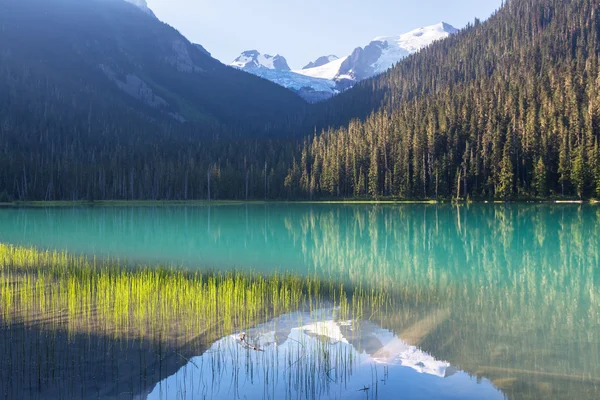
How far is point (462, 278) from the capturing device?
842 inches

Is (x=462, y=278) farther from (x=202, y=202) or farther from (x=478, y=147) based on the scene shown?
(x=202, y=202)

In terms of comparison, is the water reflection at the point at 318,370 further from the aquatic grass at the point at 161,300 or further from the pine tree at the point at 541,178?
the pine tree at the point at 541,178

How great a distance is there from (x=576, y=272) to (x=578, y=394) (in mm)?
15090

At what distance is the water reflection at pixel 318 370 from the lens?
9.52 metres

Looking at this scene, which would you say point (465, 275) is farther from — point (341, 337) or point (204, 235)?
point (204, 235)

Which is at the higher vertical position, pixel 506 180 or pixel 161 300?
pixel 506 180

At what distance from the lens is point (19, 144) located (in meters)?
189

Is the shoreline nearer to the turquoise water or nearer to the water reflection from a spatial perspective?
the turquoise water

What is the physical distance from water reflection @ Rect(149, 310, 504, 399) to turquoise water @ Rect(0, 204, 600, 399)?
0.09 metres

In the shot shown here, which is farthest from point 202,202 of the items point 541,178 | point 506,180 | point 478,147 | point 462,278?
point 462,278

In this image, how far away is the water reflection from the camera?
952 centimetres

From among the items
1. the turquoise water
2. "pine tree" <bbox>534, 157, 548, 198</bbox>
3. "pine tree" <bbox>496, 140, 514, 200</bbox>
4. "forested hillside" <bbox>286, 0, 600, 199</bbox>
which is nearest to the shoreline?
"pine tree" <bbox>496, 140, 514, 200</bbox>

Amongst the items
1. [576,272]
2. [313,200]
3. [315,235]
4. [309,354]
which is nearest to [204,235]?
[315,235]

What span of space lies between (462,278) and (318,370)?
1278cm
